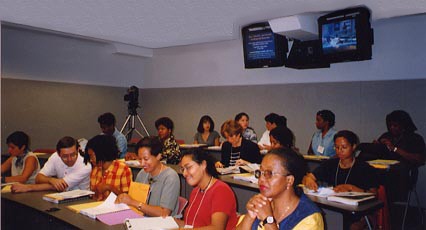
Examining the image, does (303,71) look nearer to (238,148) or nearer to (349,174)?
(238,148)

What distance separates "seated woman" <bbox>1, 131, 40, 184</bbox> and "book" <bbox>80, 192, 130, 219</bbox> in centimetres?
145

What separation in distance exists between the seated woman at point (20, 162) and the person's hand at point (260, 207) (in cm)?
282

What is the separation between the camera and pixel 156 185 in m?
2.74

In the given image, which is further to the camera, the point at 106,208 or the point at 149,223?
the point at 106,208

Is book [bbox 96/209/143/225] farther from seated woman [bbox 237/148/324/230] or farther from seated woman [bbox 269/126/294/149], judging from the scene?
seated woman [bbox 269/126/294/149]

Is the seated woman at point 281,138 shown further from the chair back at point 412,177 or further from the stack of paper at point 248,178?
the chair back at point 412,177

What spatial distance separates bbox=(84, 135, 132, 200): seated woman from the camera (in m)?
2.93

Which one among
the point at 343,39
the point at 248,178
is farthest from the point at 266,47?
the point at 248,178

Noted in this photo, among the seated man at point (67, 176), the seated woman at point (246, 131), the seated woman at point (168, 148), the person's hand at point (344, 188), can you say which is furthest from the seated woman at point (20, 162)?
the seated woman at point (246, 131)

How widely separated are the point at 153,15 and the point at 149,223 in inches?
71.3

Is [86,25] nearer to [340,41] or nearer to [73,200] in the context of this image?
[73,200]

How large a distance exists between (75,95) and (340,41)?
218 inches

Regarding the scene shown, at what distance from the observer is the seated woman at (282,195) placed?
1.61 metres

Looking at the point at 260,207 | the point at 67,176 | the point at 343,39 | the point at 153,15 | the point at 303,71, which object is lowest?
the point at 67,176
